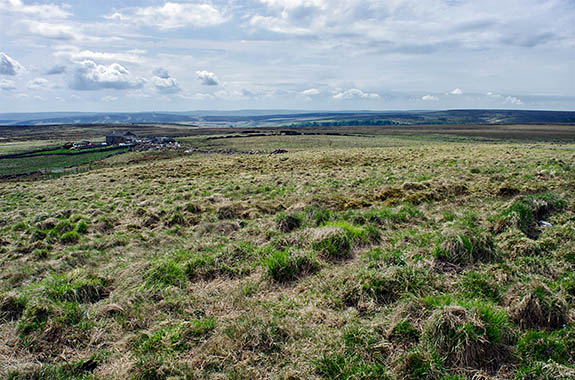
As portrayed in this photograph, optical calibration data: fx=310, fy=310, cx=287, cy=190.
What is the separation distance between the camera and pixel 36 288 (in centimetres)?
559

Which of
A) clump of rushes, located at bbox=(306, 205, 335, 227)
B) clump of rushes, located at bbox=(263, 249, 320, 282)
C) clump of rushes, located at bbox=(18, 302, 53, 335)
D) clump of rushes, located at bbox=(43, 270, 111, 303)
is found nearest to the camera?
clump of rushes, located at bbox=(18, 302, 53, 335)

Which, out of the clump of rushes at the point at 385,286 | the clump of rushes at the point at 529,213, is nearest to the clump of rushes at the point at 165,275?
the clump of rushes at the point at 385,286

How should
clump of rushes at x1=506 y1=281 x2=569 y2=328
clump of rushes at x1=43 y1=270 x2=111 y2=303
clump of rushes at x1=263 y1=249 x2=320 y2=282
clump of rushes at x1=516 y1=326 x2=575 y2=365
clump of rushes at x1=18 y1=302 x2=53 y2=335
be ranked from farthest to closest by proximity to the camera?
1. clump of rushes at x1=263 y1=249 x2=320 y2=282
2. clump of rushes at x1=43 y1=270 x2=111 y2=303
3. clump of rushes at x1=18 y1=302 x2=53 y2=335
4. clump of rushes at x1=506 y1=281 x2=569 y2=328
5. clump of rushes at x1=516 y1=326 x2=575 y2=365

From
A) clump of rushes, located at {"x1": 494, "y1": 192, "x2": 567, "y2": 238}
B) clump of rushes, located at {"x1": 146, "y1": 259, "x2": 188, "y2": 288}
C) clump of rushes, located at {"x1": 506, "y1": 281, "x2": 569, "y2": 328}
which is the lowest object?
clump of rushes, located at {"x1": 146, "y1": 259, "x2": 188, "y2": 288}

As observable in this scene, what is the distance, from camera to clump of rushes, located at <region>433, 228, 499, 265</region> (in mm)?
6023

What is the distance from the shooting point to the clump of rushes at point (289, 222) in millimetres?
→ 8875

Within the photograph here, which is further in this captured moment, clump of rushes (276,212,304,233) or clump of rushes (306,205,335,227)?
clump of rushes (306,205,335,227)

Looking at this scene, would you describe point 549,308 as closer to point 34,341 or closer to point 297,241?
point 297,241

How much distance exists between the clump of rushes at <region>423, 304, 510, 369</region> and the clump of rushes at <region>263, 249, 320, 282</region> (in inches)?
99.7

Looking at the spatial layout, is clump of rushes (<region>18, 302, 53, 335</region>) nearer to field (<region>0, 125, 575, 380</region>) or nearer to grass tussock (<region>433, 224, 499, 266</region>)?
field (<region>0, 125, 575, 380</region>)

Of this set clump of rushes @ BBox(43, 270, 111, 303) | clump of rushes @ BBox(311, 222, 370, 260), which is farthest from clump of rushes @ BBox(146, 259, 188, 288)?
clump of rushes @ BBox(311, 222, 370, 260)

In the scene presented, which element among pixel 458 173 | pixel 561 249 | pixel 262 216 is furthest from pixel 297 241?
pixel 458 173

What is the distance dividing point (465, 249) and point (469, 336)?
8.90ft

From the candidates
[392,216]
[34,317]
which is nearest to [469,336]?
[392,216]
